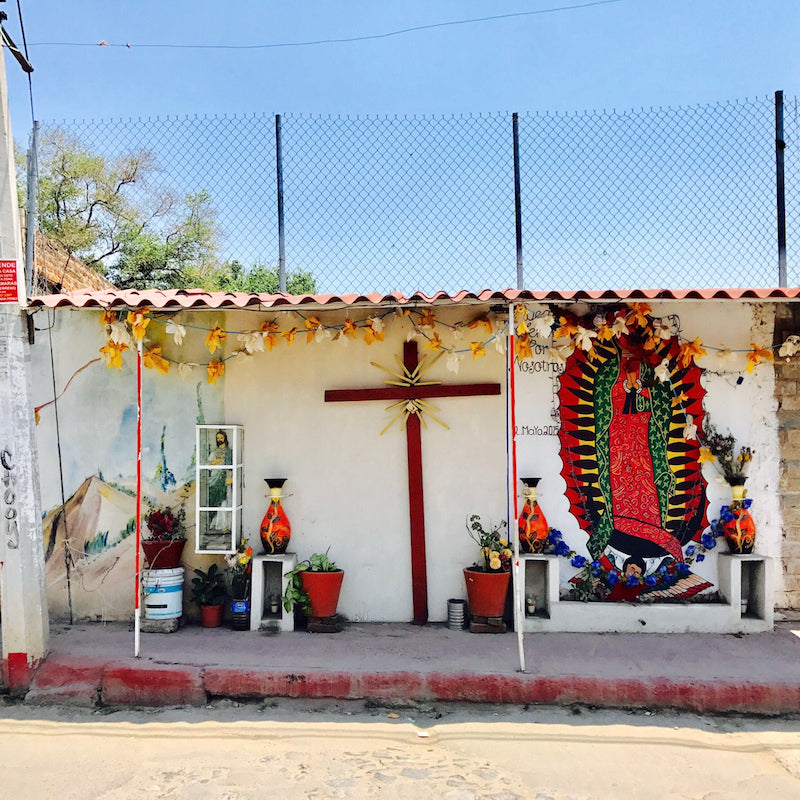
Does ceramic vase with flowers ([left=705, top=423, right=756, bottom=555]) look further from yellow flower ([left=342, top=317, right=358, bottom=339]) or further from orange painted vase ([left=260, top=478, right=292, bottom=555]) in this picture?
orange painted vase ([left=260, top=478, right=292, bottom=555])

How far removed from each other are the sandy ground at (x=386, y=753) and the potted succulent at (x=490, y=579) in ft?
4.01

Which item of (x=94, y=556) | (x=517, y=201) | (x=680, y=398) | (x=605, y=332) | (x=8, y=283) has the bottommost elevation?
(x=94, y=556)

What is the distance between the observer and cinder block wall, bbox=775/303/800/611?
21.5 feet

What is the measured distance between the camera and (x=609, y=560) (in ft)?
21.4

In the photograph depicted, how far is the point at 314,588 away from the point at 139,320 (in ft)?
8.40

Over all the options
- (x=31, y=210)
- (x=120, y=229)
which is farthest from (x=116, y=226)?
(x=31, y=210)

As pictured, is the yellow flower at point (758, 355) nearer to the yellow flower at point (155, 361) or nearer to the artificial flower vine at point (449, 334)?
the artificial flower vine at point (449, 334)

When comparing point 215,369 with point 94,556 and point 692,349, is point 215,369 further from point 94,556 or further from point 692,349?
point 692,349

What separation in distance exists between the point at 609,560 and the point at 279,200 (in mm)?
4624

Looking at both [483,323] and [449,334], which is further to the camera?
[449,334]

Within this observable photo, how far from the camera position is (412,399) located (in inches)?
261

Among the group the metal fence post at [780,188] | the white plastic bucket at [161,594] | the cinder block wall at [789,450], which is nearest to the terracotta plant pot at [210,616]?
the white plastic bucket at [161,594]

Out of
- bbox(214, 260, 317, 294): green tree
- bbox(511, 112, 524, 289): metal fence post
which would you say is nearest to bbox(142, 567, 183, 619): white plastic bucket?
bbox(511, 112, 524, 289): metal fence post

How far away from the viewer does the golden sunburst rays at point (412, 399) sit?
6.64m
